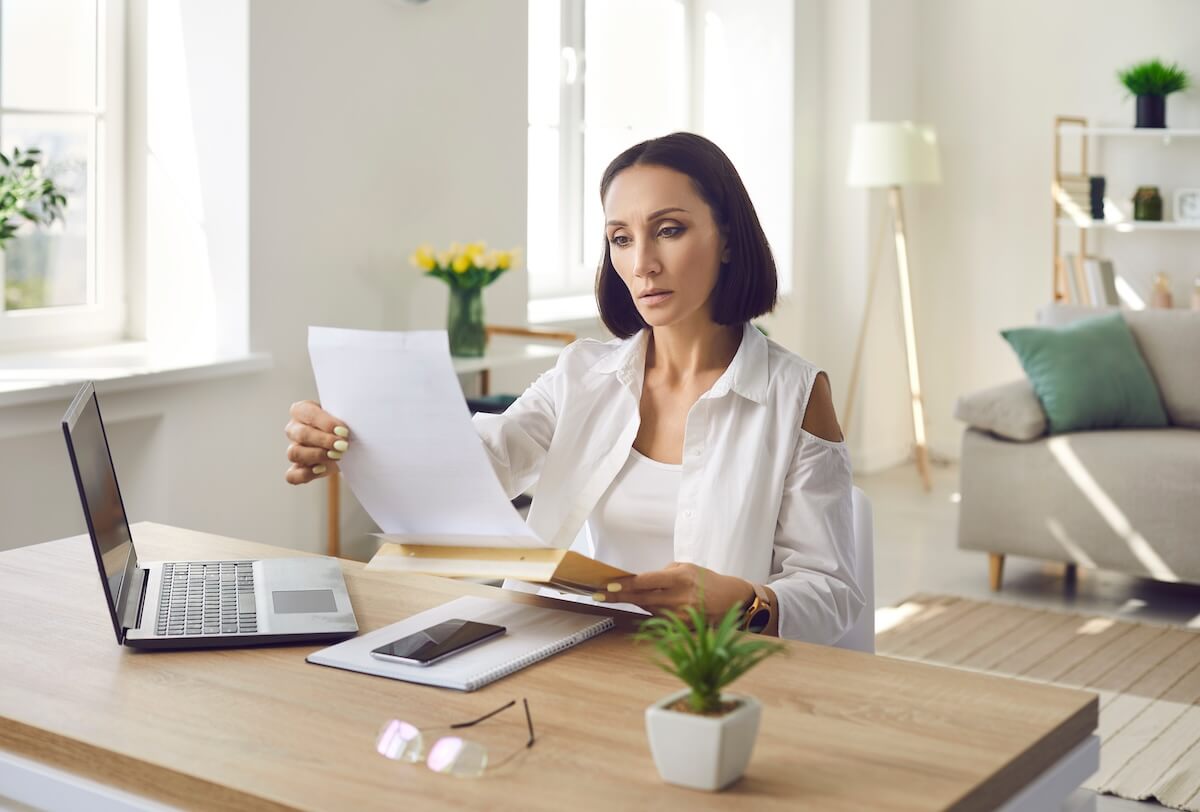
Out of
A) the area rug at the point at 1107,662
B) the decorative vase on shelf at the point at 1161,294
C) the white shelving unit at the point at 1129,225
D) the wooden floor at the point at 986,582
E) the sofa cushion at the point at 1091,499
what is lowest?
the area rug at the point at 1107,662

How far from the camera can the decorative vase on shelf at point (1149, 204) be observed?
19.8 feet

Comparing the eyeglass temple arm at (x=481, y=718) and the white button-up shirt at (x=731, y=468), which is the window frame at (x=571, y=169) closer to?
the white button-up shirt at (x=731, y=468)

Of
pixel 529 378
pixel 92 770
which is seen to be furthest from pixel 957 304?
pixel 92 770

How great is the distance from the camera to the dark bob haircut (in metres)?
1.86

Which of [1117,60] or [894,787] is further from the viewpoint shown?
[1117,60]

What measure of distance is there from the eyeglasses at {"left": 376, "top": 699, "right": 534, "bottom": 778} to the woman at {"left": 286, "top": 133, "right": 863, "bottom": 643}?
0.57 metres

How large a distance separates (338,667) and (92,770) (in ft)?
0.90

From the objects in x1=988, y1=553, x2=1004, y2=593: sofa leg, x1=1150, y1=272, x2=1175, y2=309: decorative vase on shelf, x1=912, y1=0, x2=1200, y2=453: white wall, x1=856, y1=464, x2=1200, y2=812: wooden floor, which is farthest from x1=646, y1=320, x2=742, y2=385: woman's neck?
x1=912, y1=0, x2=1200, y2=453: white wall

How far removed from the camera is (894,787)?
3.55 feet

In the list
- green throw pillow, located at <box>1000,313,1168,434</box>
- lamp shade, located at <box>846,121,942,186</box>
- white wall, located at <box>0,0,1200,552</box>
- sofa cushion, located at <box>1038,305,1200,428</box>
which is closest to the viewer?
white wall, located at <box>0,0,1200,552</box>

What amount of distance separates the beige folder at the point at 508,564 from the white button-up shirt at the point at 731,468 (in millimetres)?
305

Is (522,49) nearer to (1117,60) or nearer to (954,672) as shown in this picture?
(1117,60)

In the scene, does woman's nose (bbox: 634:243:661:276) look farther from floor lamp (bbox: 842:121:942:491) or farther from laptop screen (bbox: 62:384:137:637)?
floor lamp (bbox: 842:121:942:491)

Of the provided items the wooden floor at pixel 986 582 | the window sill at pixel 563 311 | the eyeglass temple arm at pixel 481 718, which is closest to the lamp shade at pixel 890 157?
the window sill at pixel 563 311
